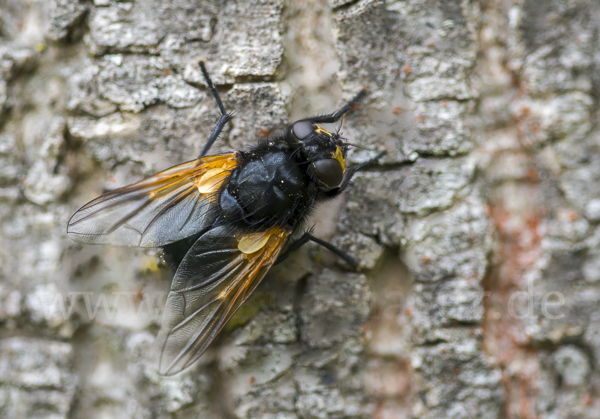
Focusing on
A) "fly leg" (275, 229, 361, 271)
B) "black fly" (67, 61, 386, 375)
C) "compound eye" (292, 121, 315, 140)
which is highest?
"compound eye" (292, 121, 315, 140)

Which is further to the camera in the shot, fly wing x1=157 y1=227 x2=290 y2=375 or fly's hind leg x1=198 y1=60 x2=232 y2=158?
fly's hind leg x1=198 y1=60 x2=232 y2=158

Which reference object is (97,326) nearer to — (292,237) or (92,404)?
(92,404)

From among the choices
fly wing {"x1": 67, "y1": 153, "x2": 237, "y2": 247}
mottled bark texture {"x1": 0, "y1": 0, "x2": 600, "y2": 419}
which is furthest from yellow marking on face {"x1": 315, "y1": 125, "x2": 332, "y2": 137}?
fly wing {"x1": 67, "y1": 153, "x2": 237, "y2": 247}

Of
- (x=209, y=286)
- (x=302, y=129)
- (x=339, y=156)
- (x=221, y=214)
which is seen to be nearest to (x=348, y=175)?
(x=339, y=156)

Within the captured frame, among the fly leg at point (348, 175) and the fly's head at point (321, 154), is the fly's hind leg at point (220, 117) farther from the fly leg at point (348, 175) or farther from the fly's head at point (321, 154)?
the fly leg at point (348, 175)

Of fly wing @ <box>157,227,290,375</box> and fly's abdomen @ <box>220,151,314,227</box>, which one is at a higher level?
fly's abdomen @ <box>220,151,314,227</box>

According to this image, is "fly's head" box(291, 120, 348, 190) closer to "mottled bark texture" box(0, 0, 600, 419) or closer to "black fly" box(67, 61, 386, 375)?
"black fly" box(67, 61, 386, 375)
